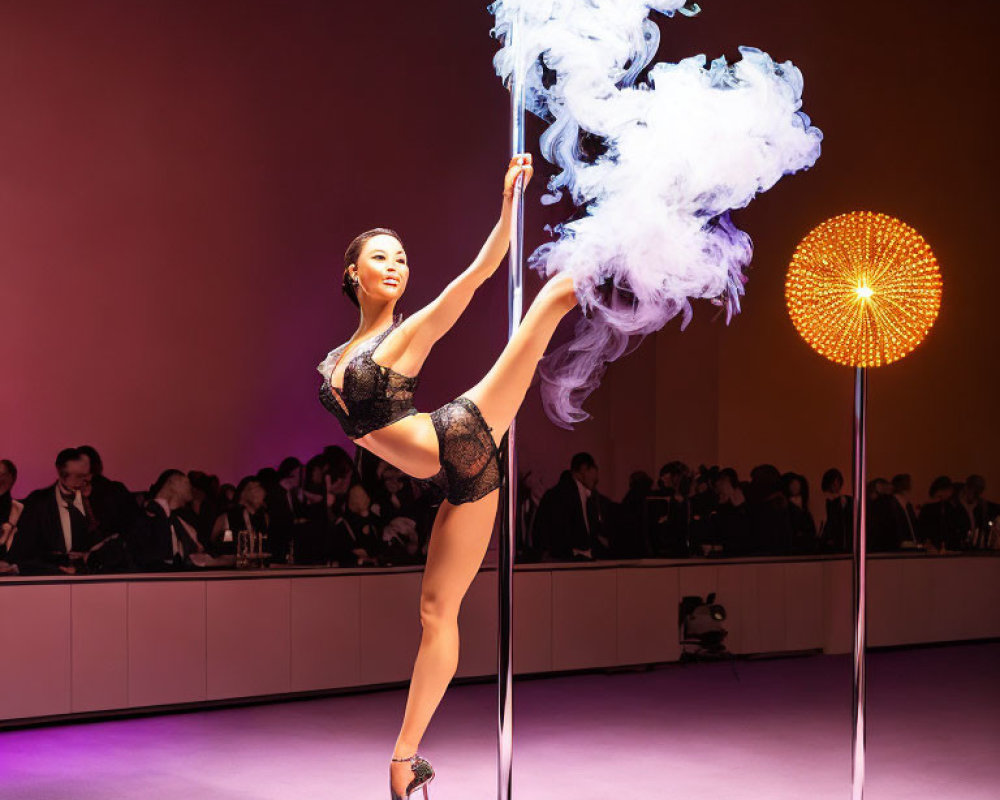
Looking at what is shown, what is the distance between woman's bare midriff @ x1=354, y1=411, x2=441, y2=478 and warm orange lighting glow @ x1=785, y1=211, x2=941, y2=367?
1.28 metres

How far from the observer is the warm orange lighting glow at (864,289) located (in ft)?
13.1

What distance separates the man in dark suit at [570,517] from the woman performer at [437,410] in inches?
207

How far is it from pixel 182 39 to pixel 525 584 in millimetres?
5069

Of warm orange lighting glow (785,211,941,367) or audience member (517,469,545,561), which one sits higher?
warm orange lighting glow (785,211,941,367)

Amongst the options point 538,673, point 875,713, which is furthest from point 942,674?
point 538,673

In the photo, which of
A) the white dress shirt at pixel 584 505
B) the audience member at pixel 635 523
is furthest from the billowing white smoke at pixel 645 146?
the audience member at pixel 635 523

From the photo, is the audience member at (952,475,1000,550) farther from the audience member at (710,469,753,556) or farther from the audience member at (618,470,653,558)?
the audience member at (618,470,653,558)

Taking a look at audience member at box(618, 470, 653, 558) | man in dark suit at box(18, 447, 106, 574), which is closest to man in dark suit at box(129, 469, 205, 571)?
man in dark suit at box(18, 447, 106, 574)

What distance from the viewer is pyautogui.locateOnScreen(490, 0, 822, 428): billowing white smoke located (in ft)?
11.6

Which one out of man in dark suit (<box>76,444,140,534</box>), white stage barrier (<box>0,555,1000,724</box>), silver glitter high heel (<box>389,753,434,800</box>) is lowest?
white stage barrier (<box>0,555,1000,724</box>)

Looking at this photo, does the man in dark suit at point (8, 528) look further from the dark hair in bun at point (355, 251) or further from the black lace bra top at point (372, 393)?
the black lace bra top at point (372, 393)

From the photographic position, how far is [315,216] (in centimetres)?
1057

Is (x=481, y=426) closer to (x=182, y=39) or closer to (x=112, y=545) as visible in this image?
(x=112, y=545)

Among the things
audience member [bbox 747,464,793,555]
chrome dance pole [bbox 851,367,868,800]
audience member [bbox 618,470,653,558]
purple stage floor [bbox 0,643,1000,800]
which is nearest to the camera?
chrome dance pole [bbox 851,367,868,800]
